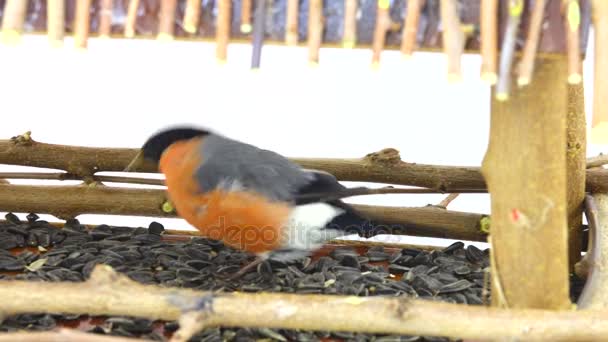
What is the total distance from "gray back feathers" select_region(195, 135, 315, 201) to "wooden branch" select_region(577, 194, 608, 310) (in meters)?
0.35

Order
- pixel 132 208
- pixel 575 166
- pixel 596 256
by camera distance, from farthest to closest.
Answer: pixel 132 208
pixel 575 166
pixel 596 256

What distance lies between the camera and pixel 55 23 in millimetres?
767

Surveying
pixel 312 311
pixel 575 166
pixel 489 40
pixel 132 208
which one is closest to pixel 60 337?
pixel 312 311

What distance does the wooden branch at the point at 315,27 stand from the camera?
0.77 m

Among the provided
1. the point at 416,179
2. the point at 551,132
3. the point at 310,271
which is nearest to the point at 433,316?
the point at 551,132

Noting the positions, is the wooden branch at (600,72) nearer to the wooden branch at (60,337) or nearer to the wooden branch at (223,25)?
the wooden branch at (223,25)

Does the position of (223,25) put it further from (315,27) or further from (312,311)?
(312,311)

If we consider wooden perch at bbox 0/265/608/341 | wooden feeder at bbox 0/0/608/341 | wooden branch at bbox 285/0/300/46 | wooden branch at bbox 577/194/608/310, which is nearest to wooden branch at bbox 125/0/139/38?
wooden feeder at bbox 0/0/608/341

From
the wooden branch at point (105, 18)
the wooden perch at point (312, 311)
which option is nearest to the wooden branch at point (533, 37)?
the wooden perch at point (312, 311)

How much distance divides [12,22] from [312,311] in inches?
14.2

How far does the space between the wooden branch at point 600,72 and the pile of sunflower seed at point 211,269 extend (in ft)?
1.17

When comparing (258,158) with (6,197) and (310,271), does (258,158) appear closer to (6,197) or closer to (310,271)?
(310,271)

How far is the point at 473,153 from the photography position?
1.97 m

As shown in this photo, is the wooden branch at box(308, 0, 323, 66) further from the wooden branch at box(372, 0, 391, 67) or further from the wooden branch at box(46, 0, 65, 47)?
the wooden branch at box(46, 0, 65, 47)
